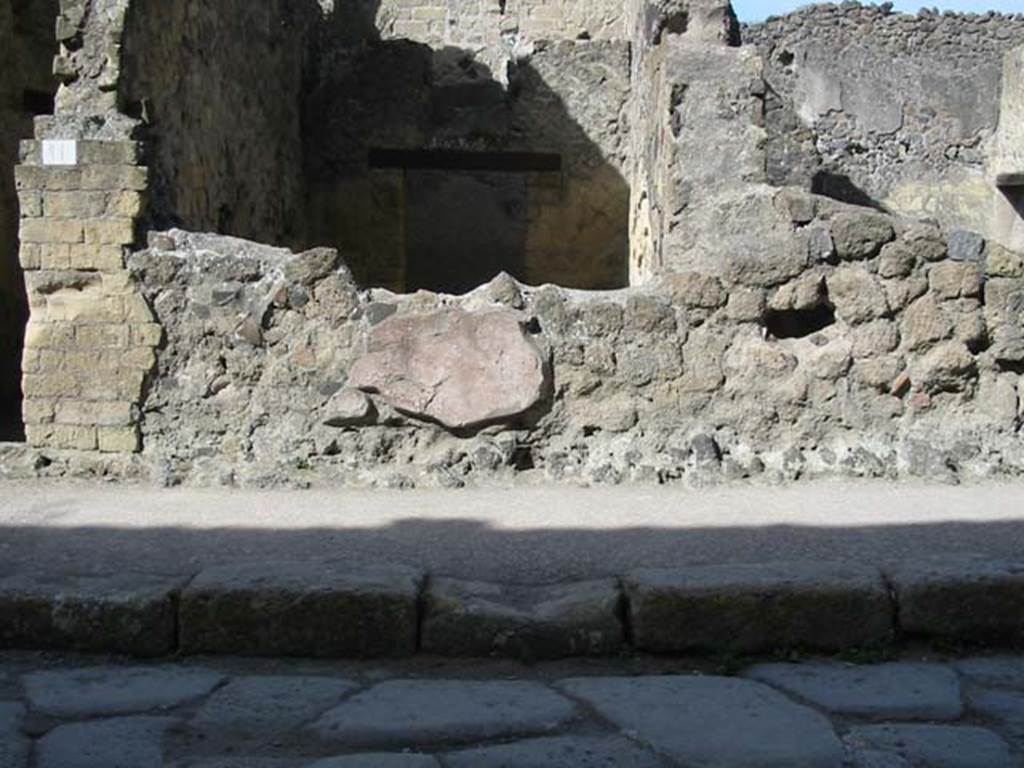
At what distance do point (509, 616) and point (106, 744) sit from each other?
1066 mm

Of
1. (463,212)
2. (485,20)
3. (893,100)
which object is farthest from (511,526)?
(893,100)

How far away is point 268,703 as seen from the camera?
2910mm

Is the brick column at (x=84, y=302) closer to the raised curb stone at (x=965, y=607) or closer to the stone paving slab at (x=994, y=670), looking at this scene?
the raised curb stone at (x=965, y=607)

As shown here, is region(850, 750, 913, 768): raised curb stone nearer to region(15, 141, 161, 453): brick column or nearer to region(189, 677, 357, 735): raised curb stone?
region(189, 677, 357, 735): raised curb stone

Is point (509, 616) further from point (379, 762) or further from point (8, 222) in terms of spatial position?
point (8, 222)

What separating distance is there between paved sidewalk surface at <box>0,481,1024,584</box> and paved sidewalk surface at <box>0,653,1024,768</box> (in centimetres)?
48

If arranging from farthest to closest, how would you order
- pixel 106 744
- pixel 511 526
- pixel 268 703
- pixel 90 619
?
pixel 511 526, pixel 90 619, pixel 268 703, pixel 106 744

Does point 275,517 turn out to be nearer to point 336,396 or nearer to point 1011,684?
point 336,396

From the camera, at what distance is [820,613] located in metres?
3.25

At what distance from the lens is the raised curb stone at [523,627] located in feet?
10.6

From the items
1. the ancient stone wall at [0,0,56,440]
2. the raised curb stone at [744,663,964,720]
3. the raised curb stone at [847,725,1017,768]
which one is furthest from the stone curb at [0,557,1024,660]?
the ancient stone wall at [0,0,56,440]

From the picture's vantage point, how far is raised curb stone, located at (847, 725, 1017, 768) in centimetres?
255

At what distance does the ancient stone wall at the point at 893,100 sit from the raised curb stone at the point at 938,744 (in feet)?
39.7

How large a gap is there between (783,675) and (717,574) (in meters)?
0.34
